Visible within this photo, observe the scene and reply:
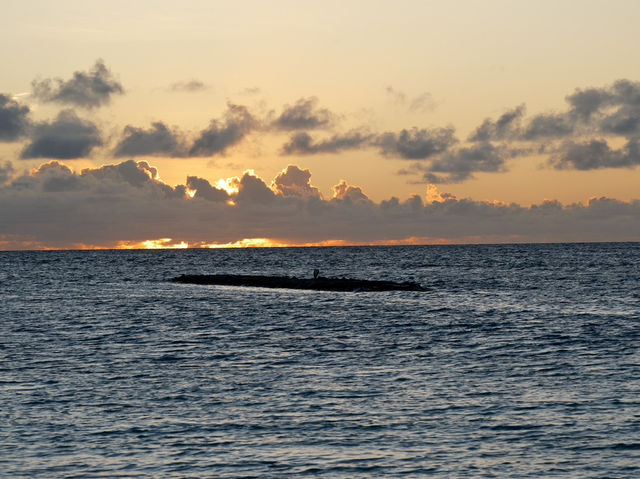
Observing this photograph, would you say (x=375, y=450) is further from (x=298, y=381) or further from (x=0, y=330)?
(x=0, y=330)

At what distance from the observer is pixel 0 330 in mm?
59625

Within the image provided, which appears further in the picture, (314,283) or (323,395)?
(314,283)

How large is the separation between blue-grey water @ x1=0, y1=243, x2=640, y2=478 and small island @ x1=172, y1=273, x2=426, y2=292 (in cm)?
2944

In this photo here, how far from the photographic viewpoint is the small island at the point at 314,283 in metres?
97.6

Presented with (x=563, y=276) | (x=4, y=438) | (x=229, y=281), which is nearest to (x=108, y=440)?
(x=4, y=438)

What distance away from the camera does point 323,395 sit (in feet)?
109

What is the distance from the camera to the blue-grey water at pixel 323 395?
79.2ft

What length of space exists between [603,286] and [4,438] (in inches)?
3458

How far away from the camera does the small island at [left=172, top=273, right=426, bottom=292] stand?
97575 millimetres

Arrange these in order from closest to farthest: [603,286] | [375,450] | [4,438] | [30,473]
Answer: [30,473], [375,450], [4,438], [603,286]

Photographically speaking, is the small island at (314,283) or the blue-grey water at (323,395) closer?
the blue-grey water at (323,395)

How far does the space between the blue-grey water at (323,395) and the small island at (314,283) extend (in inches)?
1159

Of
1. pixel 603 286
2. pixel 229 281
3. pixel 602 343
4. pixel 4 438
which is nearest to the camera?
pixel 4 438

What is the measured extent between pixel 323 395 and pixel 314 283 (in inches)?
2825
